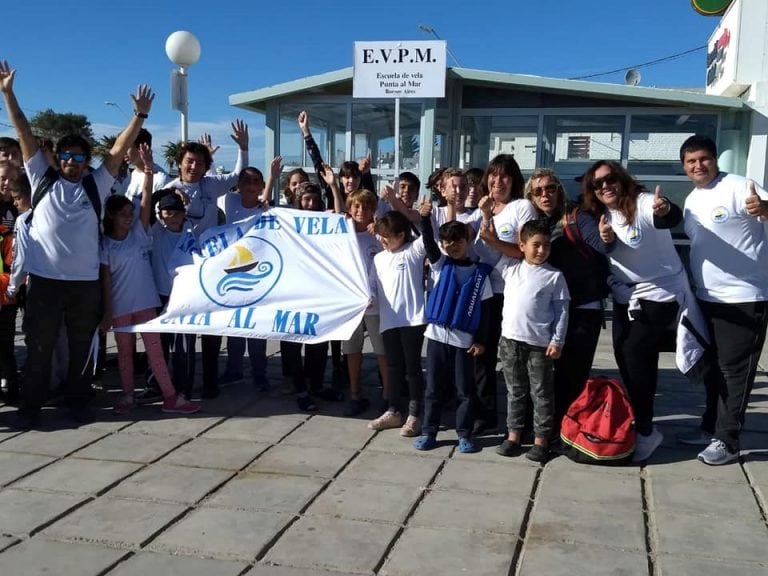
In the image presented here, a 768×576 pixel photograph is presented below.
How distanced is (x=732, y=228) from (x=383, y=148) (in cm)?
788

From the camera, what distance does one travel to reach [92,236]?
491 centimetres

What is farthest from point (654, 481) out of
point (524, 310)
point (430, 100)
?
point (430, 100)

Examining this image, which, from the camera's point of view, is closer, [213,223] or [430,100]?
[213,223]

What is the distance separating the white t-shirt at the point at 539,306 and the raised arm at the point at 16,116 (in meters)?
3.23

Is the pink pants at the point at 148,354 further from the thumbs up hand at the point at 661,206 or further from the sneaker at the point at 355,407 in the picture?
the thumbs up hand at the point at 661,206

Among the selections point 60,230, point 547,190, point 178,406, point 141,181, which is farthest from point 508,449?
point 141,181

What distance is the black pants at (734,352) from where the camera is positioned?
4.33m

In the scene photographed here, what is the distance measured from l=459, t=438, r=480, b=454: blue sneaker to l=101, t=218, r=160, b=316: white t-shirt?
8.15 ft

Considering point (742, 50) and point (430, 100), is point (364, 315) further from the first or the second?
point (742, 50)

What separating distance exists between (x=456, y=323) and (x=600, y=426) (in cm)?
106

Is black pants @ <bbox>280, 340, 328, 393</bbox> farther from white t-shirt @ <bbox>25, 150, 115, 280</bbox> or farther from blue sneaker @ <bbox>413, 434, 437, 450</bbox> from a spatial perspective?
→ white t-shirt @ <bbox>25, 150, 115, 280</bbox>

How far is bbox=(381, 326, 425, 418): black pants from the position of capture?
4.81 m

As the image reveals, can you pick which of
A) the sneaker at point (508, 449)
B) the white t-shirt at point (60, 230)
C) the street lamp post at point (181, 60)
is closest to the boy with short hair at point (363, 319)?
the sneaker at point (508, 449)

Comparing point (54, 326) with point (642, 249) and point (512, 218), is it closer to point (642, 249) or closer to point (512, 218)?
point (512, 218)
